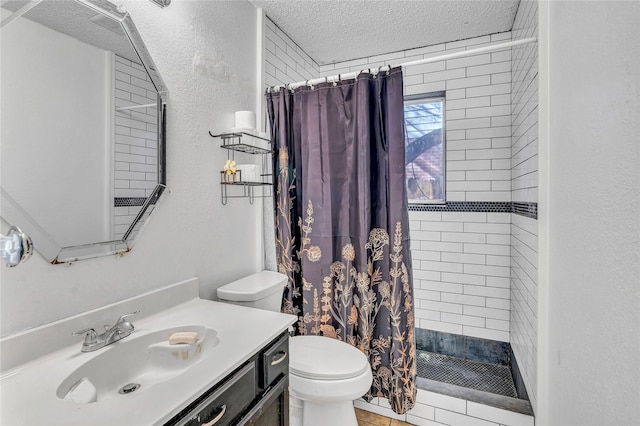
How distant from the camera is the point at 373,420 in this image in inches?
77.7

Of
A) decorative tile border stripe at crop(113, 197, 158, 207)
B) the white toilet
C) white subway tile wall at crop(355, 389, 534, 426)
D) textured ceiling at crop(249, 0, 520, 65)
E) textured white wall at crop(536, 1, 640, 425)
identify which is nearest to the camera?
textured white wall at crop(536, 1, 640, 425)

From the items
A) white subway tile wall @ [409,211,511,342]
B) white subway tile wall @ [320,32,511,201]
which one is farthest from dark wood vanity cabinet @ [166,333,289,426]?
white subway tile wall @ [320,32,511,201]

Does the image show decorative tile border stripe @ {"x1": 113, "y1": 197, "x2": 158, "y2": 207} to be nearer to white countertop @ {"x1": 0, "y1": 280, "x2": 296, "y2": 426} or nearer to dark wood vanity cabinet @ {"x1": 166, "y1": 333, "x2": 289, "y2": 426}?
white countertop @ {"x1": 0, "y1": 280, "x2": 296, "y2": 426}

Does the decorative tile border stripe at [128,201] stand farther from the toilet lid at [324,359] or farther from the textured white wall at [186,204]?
the toilet lid at [324,359]

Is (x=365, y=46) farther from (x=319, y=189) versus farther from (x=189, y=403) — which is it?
(x=189, y=403)

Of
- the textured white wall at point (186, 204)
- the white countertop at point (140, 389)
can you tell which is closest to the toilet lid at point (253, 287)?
the textured white wall at point (186, 204)

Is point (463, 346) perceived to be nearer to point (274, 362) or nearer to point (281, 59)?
point (274, 362)

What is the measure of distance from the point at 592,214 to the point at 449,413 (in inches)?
58.8

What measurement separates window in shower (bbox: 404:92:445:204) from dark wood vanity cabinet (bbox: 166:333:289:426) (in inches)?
73.9

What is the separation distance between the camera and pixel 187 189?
1.57 metres

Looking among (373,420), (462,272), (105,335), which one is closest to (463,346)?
(462,272)

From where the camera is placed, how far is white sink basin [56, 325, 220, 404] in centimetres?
101

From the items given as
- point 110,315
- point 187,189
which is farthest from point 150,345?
point 187,189

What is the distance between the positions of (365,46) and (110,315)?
2.59 metres
